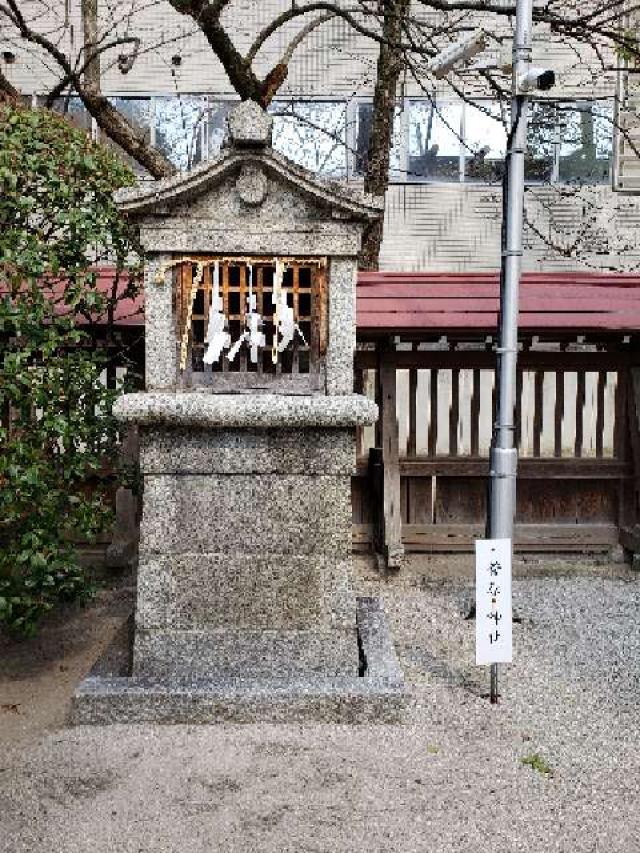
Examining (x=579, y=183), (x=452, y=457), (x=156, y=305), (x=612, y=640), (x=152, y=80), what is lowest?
(x=612, y=640)

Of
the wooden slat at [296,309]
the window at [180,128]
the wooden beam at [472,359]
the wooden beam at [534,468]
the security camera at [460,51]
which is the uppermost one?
the window at [180,128]

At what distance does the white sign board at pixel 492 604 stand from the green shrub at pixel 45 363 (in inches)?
104

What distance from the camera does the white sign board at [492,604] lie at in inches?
196

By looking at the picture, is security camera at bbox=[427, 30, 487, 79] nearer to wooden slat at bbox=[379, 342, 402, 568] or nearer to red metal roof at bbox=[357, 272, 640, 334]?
red metal roof at bbox=[357, 272, 640, 334]

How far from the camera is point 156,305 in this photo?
518 cm

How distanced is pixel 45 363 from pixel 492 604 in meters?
3.37

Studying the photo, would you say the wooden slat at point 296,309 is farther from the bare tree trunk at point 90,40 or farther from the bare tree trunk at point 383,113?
the bare tree trunk at point 90,40

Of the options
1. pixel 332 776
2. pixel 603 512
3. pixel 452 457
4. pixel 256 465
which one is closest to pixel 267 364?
pixel 256 465

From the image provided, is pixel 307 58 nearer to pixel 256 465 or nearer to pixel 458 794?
pixel 256 465

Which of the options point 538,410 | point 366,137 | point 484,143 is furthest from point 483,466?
point 366,137

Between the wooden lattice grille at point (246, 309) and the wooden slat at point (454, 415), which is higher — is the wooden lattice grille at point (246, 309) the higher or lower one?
the higher one

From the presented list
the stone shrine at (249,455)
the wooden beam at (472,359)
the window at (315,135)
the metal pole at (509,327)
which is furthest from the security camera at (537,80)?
the window at (315,135)

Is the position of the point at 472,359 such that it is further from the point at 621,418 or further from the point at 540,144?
the point at 540,144

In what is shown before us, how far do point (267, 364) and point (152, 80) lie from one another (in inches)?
386
